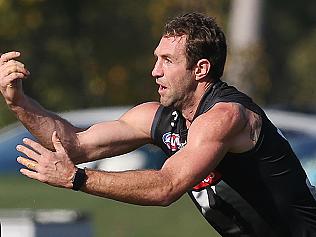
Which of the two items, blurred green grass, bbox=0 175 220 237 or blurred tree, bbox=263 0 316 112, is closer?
blurred green grass, bbox=0 175 220 237

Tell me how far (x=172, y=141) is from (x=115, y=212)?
5.59m

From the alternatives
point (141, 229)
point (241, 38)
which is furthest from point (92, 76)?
point (141, 229)

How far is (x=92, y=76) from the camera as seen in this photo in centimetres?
1972

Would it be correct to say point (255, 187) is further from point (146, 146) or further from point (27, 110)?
point (146, 146)

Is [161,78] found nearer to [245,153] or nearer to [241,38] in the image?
[245,153]

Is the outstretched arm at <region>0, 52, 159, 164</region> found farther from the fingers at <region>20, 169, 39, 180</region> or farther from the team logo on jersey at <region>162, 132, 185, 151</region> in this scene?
the fingers at <region>20, 169, 39, 180</region>

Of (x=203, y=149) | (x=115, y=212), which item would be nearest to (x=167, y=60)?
(x=203, y=149)

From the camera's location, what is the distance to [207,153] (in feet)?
19.2

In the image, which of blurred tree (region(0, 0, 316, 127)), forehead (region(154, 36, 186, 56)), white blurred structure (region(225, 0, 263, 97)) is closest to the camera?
forehead (region(154, 36, 186, 56))

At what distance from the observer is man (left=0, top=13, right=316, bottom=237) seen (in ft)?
18.9

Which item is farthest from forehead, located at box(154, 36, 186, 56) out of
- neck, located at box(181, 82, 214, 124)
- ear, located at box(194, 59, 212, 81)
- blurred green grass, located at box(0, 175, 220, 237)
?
blurred green grass, located at box(0, 175, 220, 237)

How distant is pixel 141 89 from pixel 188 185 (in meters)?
14.0

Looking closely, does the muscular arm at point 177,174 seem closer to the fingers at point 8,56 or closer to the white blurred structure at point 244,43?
the fingers at point 8,56

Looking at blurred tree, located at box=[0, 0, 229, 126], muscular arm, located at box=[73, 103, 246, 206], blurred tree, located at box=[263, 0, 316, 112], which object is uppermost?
muscular arm, located at box=[73, 103, 246, 206]
